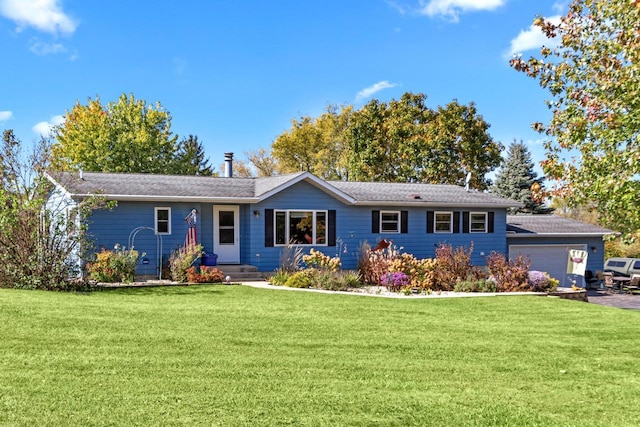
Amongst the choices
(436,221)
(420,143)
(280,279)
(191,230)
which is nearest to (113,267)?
(191,230)

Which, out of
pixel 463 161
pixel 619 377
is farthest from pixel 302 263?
pixel 463 161

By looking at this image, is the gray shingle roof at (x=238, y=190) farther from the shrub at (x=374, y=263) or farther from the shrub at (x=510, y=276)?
the shrub at (x=510, y=276)

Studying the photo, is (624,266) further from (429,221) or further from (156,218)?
(156,218)

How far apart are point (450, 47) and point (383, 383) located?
46.9 feet

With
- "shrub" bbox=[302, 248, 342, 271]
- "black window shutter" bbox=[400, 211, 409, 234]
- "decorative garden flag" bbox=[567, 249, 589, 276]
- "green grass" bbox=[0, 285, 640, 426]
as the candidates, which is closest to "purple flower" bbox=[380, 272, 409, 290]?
"shrub" bbox=[302, 248, 342, 271]

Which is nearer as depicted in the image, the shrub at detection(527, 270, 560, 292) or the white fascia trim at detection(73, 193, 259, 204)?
the white fascia trim at detection(73, 193, 259, 204)

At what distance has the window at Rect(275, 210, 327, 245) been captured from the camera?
20.1 m

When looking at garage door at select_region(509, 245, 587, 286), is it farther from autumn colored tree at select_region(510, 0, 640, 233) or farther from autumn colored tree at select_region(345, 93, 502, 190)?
autumn colored tree at select_region(510, 0, 640, 233)

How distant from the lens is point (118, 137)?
3638 centimetres

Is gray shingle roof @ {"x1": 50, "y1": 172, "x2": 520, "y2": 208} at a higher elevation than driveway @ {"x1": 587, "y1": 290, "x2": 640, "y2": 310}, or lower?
higher

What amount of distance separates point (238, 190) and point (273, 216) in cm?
159

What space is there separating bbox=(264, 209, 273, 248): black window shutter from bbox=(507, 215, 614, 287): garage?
1064 centimetres

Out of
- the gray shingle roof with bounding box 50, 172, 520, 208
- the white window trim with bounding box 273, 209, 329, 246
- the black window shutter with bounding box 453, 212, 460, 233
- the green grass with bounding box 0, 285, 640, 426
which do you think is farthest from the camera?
the black window shutter with bounding box 453, 212, 460, 233

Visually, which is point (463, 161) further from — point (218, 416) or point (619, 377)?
point (218, 416)
